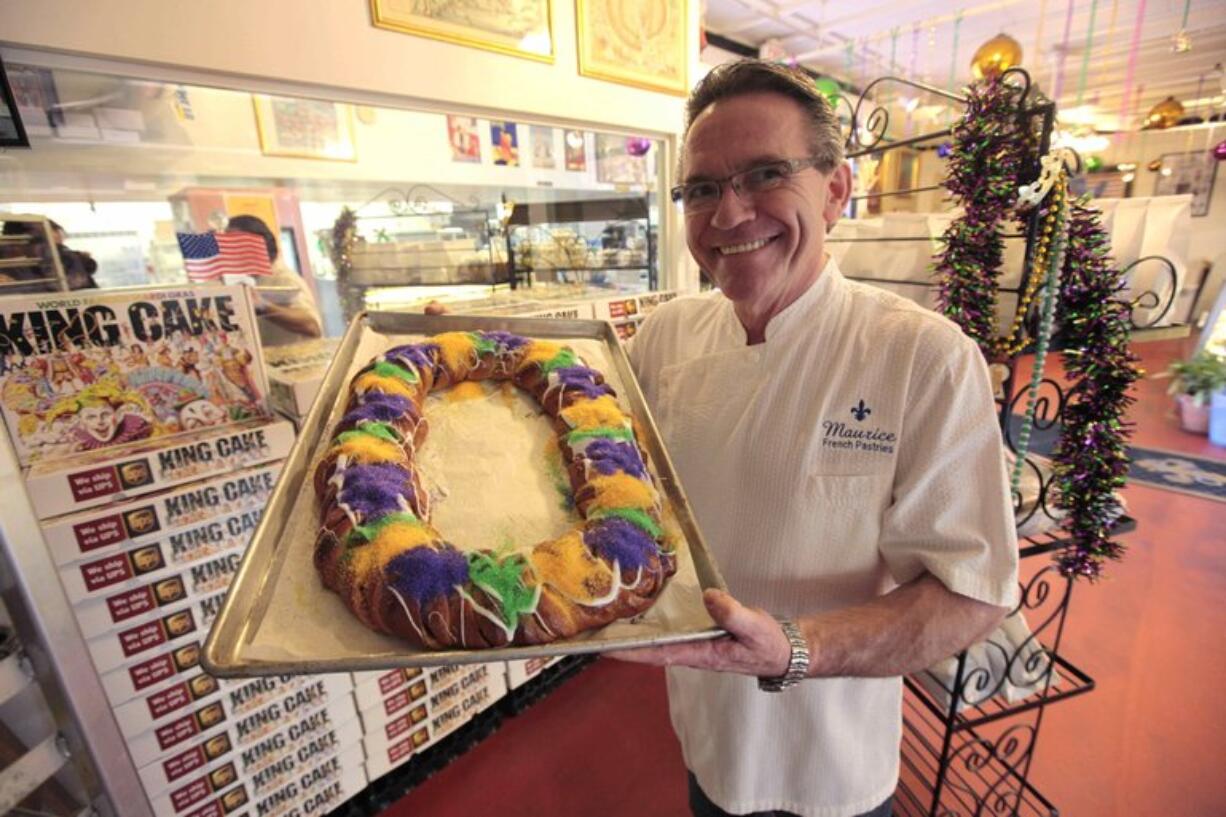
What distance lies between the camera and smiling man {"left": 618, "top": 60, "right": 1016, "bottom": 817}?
0.78m

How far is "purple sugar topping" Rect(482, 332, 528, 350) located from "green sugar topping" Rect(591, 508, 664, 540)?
1.64 ft

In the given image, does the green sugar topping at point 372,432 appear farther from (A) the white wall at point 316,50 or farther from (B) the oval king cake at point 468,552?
(A) the white wall at point 316,50

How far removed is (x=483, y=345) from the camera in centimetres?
113

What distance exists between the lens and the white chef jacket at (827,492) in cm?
80

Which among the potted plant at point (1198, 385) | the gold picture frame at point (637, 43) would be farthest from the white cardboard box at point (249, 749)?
the potted plant at point (1198, 385)

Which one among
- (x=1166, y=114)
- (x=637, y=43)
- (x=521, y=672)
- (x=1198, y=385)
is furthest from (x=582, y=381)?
(x=1166, y=114)

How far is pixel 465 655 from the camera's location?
575mm

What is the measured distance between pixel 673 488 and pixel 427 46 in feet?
5.17

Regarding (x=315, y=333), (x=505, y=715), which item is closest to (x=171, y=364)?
(x=315, y=333)

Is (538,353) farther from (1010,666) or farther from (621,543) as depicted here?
(1010,666)

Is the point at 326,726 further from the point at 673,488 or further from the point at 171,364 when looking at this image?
the point at 673,488

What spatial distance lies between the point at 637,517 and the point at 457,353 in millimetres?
548

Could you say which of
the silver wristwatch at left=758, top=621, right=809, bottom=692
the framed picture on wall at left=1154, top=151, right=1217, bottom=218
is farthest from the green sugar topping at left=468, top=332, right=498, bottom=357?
the framed picture on wall at left=1154, top=151, right=1217, bottom=218

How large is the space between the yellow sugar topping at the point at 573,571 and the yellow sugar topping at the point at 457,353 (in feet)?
1.67
